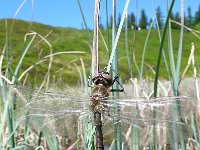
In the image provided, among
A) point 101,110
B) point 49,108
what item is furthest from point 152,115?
point 49,108

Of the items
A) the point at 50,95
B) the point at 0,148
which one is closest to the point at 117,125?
the point at 50,95

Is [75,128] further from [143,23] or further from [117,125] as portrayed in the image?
[143,23]

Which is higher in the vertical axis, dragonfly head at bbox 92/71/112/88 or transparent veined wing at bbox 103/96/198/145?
dragonfly head at bbox 92/71/112/88

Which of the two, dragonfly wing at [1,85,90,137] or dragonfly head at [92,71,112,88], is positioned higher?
dragonfly head at [92,71,112,88]

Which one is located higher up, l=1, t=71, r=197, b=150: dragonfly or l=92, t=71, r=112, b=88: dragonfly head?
l=92, t=71, r=112, b=88: dragonfly head

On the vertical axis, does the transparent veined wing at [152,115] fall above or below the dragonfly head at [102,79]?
below

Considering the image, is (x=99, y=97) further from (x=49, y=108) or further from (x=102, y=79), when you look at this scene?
(x=49, y=108)

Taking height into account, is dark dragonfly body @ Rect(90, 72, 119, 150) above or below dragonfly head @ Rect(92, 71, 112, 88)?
below
